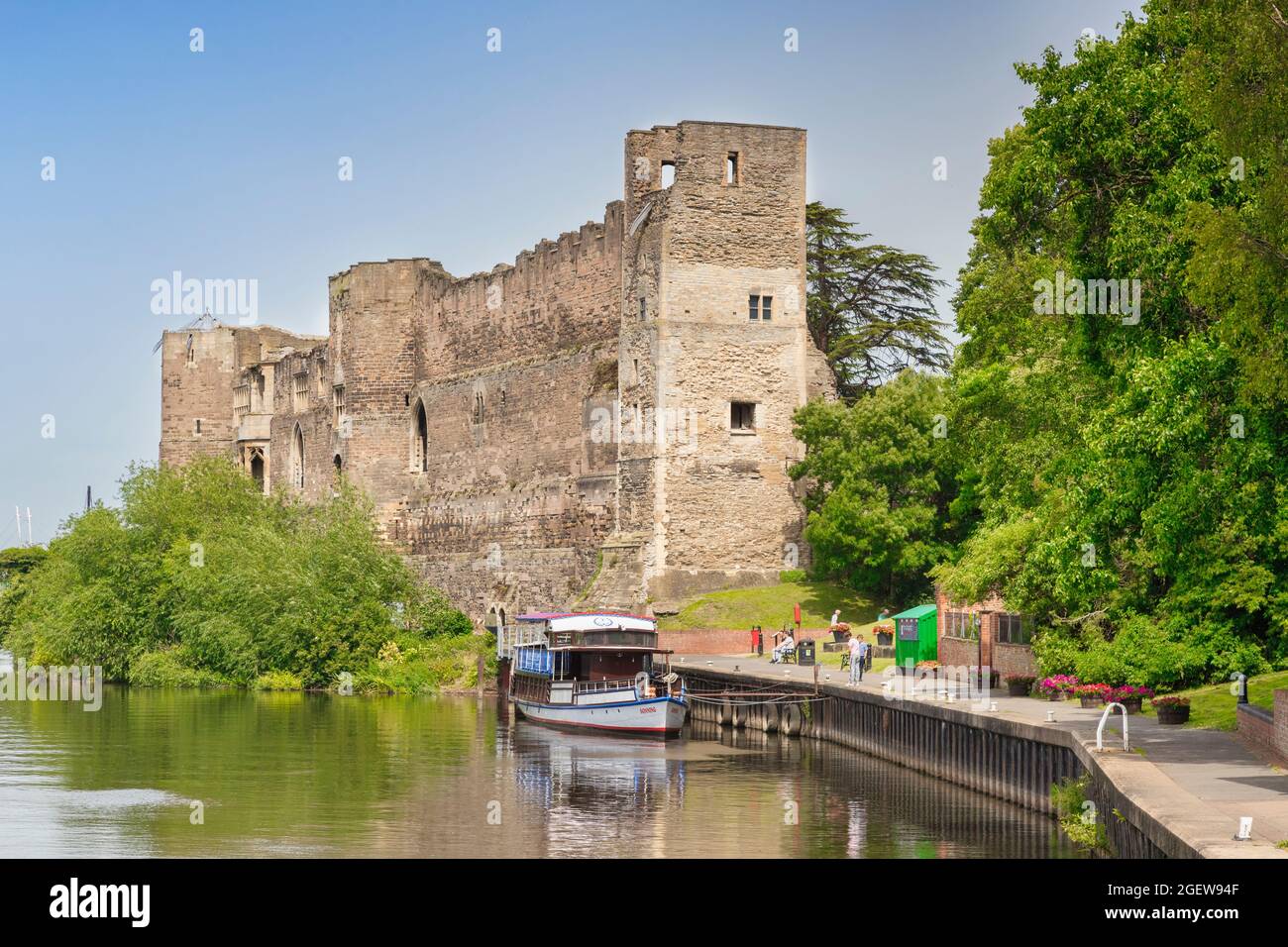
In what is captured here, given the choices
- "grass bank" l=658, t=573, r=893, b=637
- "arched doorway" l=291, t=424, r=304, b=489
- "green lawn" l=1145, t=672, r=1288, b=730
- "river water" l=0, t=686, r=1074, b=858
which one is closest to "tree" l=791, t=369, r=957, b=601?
"grass bank" l=658, t=573, r=893, b=637

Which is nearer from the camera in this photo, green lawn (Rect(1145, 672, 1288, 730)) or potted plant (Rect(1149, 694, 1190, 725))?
green lawn (Rect(1145, 672, 1288, 730))

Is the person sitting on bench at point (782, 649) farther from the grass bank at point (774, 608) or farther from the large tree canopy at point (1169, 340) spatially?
the large tree canopy at point (1169, 340)

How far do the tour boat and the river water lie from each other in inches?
31.0

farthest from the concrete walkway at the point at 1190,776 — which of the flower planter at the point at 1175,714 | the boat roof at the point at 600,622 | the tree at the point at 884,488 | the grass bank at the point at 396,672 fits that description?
the grass bank at the point at 396,672

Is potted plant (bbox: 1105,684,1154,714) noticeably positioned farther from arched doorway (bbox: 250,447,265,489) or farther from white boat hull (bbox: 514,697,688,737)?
arched doorway (bbox: 250,447,265,489)

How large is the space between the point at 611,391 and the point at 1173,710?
105 feet

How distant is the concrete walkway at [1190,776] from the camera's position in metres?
17.8

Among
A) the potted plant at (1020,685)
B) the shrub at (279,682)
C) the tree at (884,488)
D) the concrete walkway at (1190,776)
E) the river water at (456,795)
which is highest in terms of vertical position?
the tree at (884,488)

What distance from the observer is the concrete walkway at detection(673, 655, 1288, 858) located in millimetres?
17750

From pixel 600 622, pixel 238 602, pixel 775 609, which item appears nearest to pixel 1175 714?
pixel 600 622

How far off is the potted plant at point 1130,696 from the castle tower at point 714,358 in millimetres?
25356

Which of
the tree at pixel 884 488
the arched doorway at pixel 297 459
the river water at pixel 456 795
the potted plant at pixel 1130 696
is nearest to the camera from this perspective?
the river water at pixel 456 795

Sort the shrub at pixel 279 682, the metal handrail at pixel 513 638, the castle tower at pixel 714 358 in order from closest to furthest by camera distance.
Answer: the metal handrail at pixel 513 638
the castle tower at pixel 714 358
the shrub at pixel 279 682
